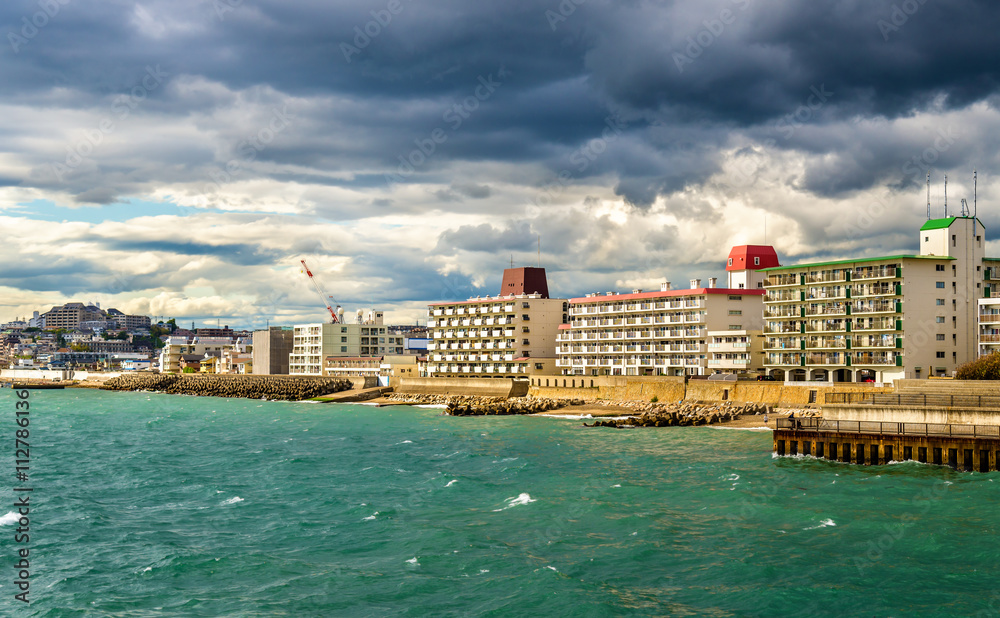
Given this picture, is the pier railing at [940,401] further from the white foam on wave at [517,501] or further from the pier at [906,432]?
the white foam on wave at [517,501]

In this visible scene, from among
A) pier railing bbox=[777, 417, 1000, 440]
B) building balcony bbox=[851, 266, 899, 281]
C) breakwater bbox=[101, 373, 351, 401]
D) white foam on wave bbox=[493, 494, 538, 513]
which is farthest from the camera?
breakwater bbox=[101, 373, 351, 401]

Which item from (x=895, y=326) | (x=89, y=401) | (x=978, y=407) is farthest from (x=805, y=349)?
(x=89, y=401)

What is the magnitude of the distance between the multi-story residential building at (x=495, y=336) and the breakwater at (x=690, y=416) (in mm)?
50473

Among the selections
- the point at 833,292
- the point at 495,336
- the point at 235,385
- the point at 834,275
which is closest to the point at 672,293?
the point at 833,292

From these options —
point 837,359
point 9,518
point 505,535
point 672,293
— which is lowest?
point 9,518

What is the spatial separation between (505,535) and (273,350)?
547ft

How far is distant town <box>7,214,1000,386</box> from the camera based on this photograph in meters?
85.8

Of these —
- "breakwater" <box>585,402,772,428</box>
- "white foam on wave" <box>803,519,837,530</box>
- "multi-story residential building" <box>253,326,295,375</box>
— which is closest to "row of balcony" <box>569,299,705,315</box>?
"breakwater" <box>585,402,772,428</box>

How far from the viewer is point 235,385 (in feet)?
532

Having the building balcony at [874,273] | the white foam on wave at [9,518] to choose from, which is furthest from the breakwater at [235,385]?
the white foam on wave at [9,518]

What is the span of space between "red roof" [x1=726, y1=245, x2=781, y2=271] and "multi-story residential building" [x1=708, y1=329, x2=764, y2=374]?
1931 centimetres

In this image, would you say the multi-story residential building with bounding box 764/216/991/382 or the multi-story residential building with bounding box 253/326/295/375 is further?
the multi-story residential building with bounding box 253/326/295/375

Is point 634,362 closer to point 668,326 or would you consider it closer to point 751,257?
point 668,326

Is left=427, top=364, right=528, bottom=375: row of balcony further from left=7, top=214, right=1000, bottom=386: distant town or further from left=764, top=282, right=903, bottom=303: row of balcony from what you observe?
left=764, top=282, right=903, bottom=303: row of balcony
